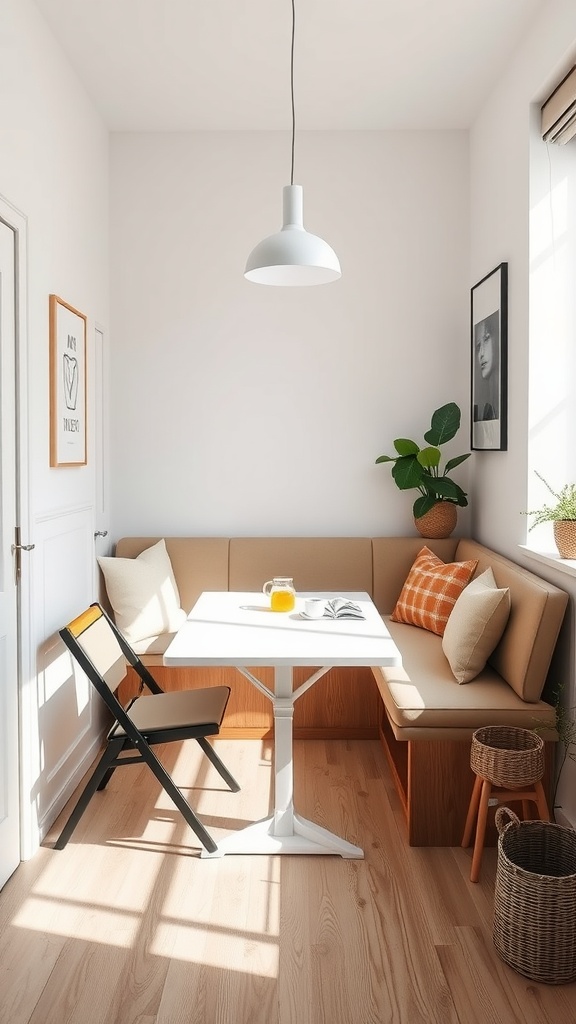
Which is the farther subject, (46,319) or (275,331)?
(275,331)

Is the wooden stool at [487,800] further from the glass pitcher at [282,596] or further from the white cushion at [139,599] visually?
the white cushion at [139,599]

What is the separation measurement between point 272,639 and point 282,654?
6.9 inches

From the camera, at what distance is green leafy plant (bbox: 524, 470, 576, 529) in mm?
2783

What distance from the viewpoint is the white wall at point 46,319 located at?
8.70 feet

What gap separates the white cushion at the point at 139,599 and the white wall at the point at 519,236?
1581 millimetres

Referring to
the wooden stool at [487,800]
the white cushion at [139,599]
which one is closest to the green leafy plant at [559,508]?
the wooden stool at [487,800]

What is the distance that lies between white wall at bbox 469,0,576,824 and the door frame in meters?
1.85

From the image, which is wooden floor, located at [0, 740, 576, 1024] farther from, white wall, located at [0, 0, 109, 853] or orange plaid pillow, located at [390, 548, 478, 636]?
orange plaid pillow, located at [390, 548, 478, 636]

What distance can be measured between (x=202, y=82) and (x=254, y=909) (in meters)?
3.33

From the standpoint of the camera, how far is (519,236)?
10.6 ft

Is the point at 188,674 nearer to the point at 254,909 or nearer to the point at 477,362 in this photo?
the point at 254,909

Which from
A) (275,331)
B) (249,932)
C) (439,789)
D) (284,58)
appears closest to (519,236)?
(284,58)

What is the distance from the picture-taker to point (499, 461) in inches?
141

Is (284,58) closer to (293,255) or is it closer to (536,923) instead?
(293,255)
